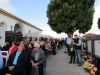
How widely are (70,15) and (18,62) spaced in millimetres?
42428

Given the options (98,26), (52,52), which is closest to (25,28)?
(52,52)

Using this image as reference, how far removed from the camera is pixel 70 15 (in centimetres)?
5138

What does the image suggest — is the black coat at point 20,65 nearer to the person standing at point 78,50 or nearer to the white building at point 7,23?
the person standing at point 78,50

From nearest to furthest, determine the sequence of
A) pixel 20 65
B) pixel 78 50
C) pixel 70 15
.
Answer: pixel 20 65
pixel 78 50
pixel 70 15

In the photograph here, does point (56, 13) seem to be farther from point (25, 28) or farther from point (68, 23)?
point (25, 28)

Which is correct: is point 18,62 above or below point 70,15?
below

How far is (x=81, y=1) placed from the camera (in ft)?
173

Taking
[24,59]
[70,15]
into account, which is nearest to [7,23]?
[70,15]

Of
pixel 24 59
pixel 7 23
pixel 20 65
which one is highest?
pixel 7 23

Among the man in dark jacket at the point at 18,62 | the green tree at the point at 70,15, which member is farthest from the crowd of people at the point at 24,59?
the green tree at the point at 70,15

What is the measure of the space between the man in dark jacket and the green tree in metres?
41.7

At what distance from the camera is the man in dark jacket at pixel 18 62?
9.34 m

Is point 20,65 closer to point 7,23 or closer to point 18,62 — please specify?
point 18,62

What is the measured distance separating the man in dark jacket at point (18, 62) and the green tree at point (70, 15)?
4175cm
